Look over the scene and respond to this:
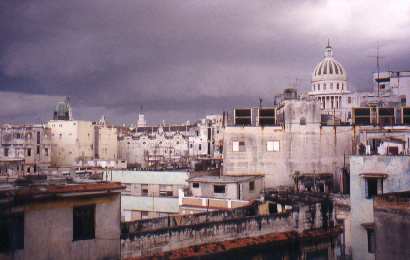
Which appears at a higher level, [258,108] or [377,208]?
[258,108]

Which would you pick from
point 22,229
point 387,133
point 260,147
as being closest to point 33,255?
point 22,229

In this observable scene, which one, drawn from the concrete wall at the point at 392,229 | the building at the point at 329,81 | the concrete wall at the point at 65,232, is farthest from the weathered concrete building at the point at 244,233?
the building at the point at 329,81

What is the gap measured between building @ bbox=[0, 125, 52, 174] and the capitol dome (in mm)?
58960

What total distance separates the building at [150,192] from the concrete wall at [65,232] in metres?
21.9

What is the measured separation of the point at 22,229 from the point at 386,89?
221 ft

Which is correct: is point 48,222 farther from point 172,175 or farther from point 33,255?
point 172,175

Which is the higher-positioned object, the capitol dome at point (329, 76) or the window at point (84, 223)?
the capitol dome at point (329, 76)

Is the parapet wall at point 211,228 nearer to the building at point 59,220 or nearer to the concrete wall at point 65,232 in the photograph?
the concrete wall at point 65,232

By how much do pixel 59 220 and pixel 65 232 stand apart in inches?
18.8

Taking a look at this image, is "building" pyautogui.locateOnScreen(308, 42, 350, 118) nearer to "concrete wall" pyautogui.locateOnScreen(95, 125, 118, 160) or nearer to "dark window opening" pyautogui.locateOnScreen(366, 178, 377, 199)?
→ "concrete wall" pyautogui.locateOnScreen(95, 125, 118, 160)

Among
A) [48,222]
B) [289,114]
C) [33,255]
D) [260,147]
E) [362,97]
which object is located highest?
[362,97]

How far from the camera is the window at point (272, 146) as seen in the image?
41.4 meters

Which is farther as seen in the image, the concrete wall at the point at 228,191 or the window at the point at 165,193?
the window at the point at 165,193

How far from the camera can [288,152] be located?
41.1 meters
